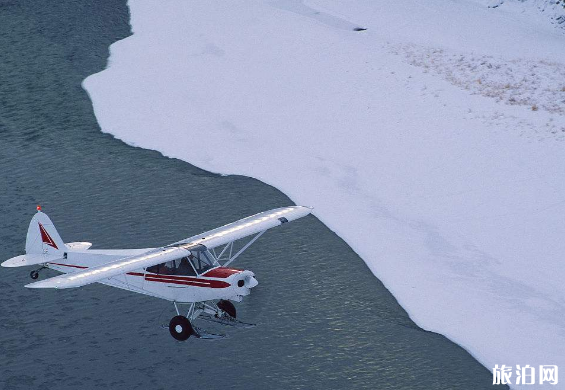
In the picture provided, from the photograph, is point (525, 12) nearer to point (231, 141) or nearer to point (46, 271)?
point (231, 141)

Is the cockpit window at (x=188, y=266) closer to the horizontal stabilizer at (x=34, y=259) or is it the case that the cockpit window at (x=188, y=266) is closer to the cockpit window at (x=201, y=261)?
the cockpit window at (x=201, y=261)

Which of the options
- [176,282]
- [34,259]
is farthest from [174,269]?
[34,259]

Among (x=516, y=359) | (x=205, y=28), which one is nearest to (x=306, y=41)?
(x=205, y=28)

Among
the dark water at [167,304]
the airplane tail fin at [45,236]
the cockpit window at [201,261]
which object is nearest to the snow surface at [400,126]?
the dark water at [167,304]

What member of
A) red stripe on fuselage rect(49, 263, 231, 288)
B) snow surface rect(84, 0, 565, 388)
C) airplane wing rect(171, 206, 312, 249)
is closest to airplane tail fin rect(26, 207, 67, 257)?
red stripe on fuselage rect(49, 263, 231, 288)

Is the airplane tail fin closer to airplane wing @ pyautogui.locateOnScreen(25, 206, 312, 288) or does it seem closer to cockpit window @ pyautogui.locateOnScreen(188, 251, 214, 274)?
airplane wing @ pyautogui.locateOnScreen(25, 206, 312, 288)

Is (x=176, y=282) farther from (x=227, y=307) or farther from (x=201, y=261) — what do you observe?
(x=227, y=307)
